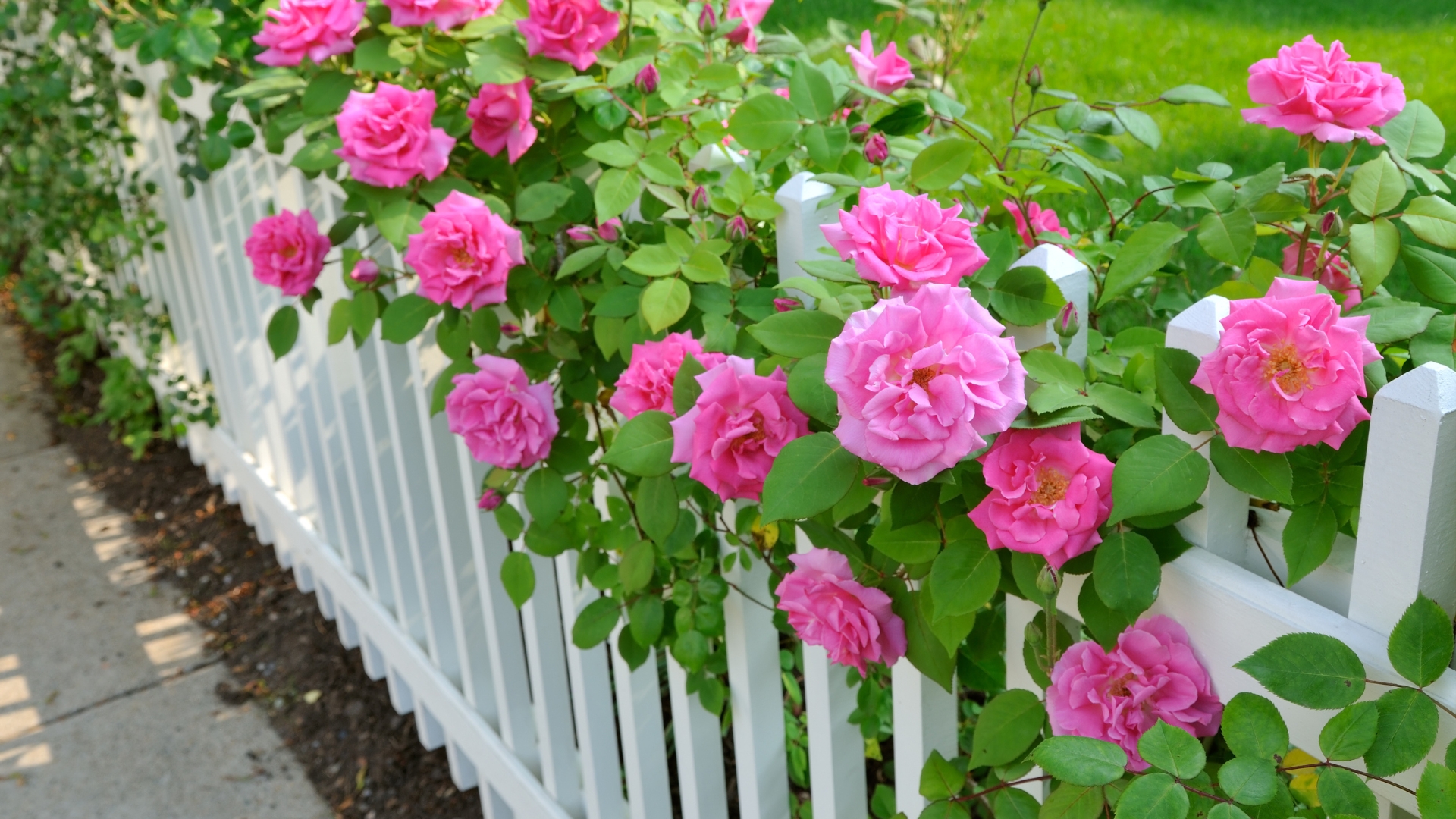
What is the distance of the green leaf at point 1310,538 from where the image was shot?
31.8 inches

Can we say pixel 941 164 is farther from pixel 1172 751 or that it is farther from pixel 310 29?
pixel 310 29

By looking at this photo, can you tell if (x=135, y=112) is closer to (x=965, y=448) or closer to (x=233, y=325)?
(x=233, y=325)

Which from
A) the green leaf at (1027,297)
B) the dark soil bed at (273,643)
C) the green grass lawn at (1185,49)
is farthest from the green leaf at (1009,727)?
the green grass lawn at (1185,49)

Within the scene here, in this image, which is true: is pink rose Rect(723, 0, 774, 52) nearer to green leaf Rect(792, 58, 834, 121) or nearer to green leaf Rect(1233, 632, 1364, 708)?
green leaf Rect(792, 58, 834, 121)

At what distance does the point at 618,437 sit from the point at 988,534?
348 millimetres

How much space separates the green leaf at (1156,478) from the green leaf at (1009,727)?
27 centimetres

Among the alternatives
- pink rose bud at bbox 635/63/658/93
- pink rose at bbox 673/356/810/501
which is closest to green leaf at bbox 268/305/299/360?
pink rose bud at bbox 635/63/658/93

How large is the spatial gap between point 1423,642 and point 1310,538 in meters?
0.11

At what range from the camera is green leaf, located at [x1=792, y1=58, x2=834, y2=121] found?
119cm

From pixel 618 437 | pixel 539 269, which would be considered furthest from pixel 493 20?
pixel 618 437

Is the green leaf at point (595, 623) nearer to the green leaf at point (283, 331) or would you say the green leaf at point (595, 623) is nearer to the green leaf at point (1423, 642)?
the green leaf at point (283, 331)

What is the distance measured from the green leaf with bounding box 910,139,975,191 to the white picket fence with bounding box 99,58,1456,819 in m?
0.09

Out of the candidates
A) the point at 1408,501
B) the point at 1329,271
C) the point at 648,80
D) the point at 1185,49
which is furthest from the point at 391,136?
the point at 1185,49

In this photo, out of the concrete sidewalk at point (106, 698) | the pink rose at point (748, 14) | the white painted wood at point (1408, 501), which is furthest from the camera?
the concrete sidewalk at point (106, 698)
